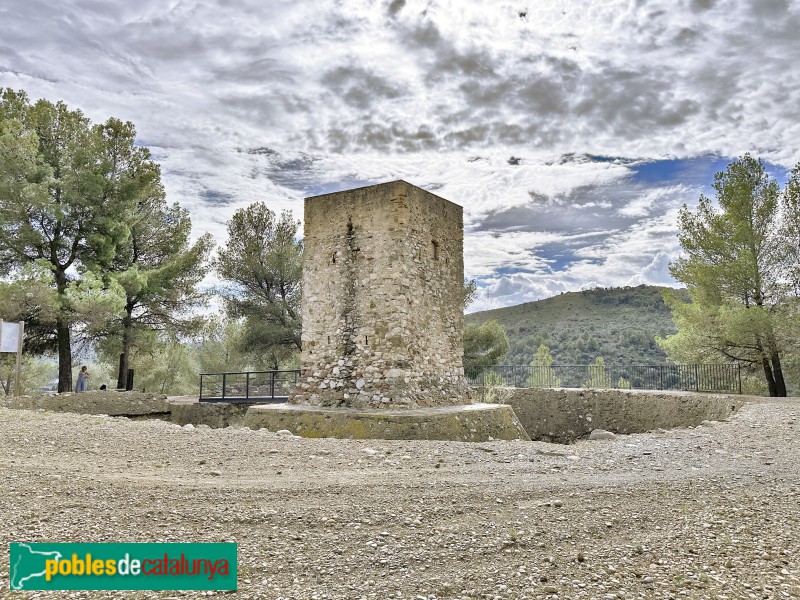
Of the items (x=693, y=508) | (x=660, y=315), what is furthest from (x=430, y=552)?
(x=660, y=315)

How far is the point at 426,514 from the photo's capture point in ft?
13.3

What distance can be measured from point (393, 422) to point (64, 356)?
45.3 feet

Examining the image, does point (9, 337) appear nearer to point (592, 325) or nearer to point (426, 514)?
point (426, 514)

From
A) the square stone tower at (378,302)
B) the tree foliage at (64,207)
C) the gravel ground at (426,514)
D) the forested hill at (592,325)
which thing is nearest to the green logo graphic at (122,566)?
the gravel ground at (426,514)

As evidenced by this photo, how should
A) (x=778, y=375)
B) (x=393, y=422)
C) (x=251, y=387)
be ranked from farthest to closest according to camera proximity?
(x=251, y=387)
(x=778, y=375)
(x=393, y=422)

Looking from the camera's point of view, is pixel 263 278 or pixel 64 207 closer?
pixel 64 207

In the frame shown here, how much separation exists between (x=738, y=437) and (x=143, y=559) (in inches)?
334

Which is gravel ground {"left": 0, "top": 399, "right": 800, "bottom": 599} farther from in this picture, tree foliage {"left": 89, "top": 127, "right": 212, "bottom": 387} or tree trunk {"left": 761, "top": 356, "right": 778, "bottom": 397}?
tree foliage {"left": 89, "top": 127, "right": 212, "bottom": 387}

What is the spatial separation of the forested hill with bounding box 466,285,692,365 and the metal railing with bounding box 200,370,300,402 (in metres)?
15.4

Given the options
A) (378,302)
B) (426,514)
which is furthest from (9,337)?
(426,514)

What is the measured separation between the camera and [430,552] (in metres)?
3.43

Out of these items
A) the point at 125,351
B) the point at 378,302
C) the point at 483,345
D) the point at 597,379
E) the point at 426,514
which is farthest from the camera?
the point at 483,345

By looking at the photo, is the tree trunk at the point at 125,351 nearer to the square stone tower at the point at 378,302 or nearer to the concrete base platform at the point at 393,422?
the square stone tower at the point at 378,302

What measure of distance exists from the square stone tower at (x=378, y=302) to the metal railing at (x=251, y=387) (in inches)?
208
